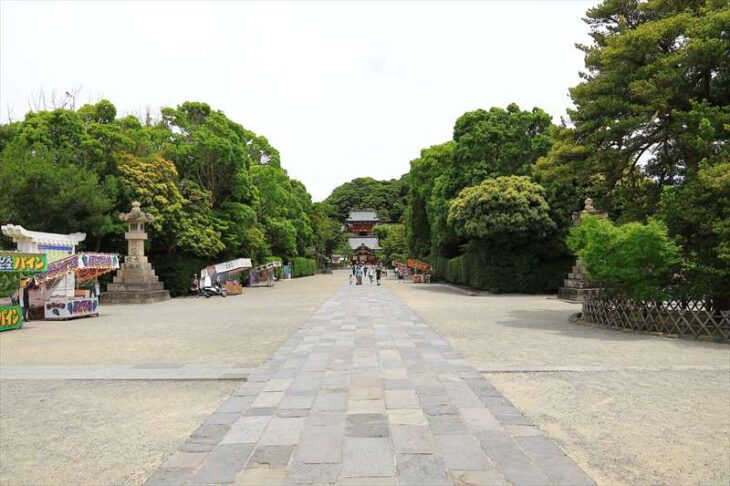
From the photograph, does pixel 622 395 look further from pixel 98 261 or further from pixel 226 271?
pixel 226 271

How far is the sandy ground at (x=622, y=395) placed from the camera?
155 inches

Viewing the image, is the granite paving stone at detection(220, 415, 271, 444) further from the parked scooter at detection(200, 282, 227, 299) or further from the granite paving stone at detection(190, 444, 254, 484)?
the parked scooter at detection(200, 282, 227, 299)

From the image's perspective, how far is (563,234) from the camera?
74.9 feet

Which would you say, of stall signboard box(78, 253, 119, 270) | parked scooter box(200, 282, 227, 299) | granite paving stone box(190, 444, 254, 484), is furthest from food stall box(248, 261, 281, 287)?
granite paving stone box(190, 444, 254, 484)

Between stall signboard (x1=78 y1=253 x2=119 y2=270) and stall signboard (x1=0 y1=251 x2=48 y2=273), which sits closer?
stall signboard (x1=0 y1=251 x2=48 y2=273)

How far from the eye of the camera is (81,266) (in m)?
16.1

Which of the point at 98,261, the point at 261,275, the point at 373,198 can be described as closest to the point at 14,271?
the point at 98,261

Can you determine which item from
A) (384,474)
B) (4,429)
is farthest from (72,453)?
(384,474)

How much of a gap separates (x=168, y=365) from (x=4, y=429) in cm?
290

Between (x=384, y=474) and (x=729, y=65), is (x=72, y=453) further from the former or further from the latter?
(x=729, y=65)

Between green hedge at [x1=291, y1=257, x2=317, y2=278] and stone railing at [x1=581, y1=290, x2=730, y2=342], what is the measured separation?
39359 millimetres

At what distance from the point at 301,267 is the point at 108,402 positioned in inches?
1892

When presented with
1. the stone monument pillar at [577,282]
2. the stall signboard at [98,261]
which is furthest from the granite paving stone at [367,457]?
the stone monument pillar at [577,282]

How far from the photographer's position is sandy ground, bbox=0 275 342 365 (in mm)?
8391
